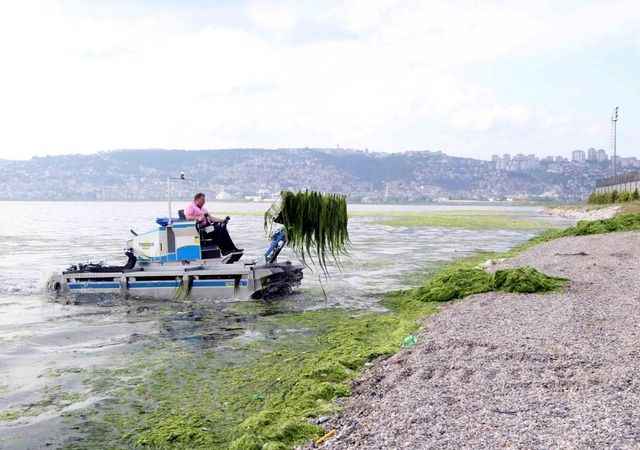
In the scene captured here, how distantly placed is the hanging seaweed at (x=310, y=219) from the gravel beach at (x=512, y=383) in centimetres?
449

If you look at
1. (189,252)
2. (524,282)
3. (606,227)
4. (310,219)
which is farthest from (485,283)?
(606,227)

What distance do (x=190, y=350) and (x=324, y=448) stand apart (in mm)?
6323

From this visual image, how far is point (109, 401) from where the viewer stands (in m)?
8.84

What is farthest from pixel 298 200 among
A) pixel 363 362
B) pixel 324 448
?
pixel 324 448

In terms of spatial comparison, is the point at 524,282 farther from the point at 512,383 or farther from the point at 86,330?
the point at 86,330

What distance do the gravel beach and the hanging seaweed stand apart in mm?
4489

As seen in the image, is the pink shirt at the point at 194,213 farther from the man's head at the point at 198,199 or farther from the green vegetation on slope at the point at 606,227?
the green vegetation on slope at the point at 606,227

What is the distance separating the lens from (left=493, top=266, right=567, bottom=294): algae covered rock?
13.7 meters

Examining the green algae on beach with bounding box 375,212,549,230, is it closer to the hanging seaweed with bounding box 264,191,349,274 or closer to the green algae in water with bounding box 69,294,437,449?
the hanging seaweed with bounding box 264,191,349,274

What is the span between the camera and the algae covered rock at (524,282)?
13.7m

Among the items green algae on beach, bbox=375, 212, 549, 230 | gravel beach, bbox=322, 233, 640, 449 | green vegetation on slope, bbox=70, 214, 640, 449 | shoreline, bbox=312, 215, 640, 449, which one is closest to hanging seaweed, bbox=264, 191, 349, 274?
green vegetation on slope, bbox=70, 214, 640, 449

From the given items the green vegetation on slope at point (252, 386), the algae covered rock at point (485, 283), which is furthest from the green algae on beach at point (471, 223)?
the green vegetation on slope at point (252, 386)

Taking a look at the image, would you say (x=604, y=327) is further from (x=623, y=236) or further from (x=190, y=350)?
(x=623, y=236)

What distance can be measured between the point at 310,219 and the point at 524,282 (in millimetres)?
5555
